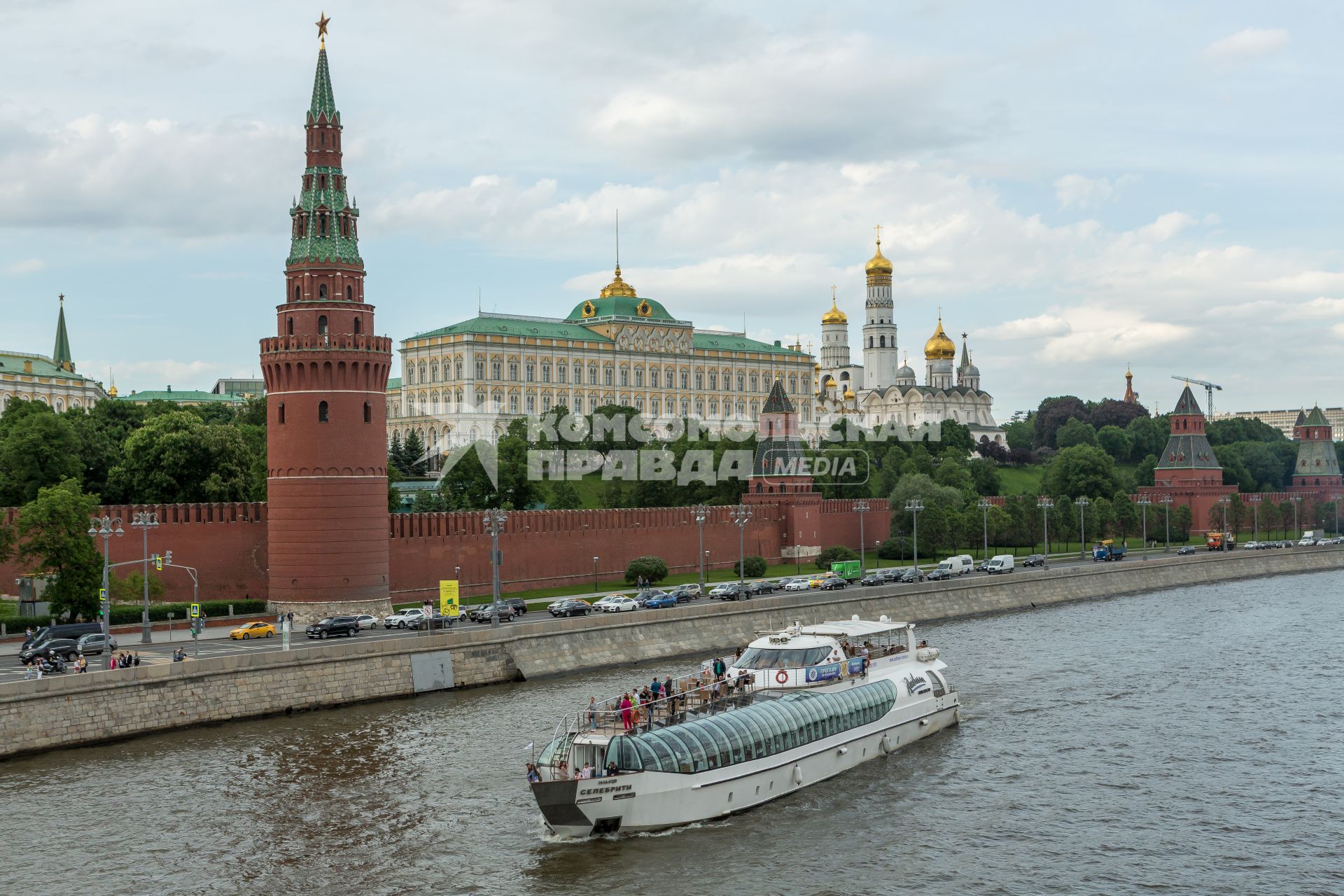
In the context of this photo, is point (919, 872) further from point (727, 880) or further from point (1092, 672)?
point (1092, 672)

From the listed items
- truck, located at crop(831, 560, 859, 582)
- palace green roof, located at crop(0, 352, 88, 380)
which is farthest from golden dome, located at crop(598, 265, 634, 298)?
truck, located at crop(831, 560, 859, 582)

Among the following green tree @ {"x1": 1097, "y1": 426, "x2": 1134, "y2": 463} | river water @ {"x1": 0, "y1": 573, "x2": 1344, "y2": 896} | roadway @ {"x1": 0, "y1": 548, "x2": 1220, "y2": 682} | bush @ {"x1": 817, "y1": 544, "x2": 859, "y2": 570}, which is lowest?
river water @ {"x1": 0, "y1": 573, "x2": 1344, "y2": 896}

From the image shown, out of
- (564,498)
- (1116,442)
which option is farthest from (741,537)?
(1116,442)

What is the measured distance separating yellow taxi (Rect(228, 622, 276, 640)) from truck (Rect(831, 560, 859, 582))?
101 feet

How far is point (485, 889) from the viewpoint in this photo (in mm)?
27031

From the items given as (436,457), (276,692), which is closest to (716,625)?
(276,692)

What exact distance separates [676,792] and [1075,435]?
482ft

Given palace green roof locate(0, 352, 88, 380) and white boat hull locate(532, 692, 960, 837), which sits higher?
palace green roof locate(0, 352, 88, 380)

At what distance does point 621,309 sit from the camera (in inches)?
6058

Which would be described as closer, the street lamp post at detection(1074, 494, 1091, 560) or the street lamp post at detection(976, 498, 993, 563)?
the street lamp post at detection(976, 498, 993, 563)

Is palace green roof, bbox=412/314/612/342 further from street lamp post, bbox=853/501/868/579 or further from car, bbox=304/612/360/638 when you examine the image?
car, bbox=304/612/360/638

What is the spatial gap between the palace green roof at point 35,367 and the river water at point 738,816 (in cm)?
9974

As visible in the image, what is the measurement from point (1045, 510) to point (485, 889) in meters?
71.9

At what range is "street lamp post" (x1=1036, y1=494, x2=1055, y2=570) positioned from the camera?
85750mm
